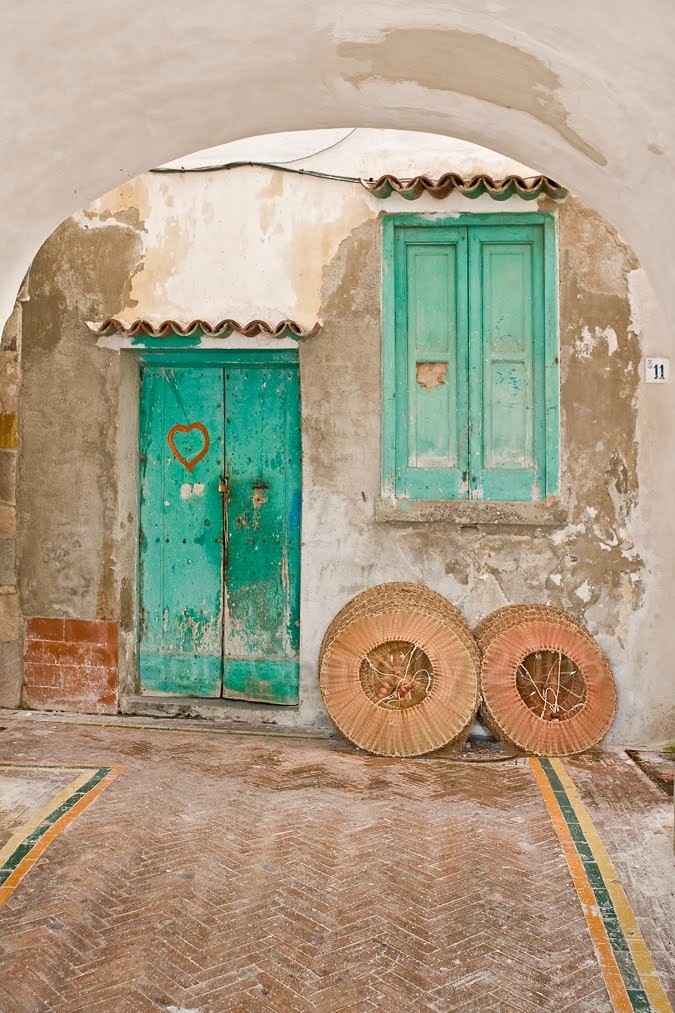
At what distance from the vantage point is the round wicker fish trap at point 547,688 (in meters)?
7.05

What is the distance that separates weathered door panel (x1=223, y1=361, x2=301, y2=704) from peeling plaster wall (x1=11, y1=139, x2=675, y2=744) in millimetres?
305

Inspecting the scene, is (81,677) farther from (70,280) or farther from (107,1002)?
(107,1002)

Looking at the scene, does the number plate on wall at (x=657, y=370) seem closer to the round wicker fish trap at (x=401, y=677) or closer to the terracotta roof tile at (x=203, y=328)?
the round wicker fish trap at (x=401, y=677)

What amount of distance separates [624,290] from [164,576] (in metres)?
4.60

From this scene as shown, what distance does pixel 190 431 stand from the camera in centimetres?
826

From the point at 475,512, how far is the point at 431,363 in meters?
1.28

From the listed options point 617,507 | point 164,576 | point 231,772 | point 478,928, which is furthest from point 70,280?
point 478,928

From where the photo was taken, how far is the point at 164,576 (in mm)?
8289

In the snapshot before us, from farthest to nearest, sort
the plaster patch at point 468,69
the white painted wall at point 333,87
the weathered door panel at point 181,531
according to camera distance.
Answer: the weathered door panel at point 181,531
the plaster patch at point 468,69
the white painted wall at point 333,87

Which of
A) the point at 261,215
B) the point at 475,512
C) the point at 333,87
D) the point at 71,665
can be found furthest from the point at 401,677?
the point at 333,87

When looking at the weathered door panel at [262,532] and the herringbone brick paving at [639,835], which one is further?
the weathered door panel at [262,532]

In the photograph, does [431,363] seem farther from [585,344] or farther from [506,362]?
[585,344]

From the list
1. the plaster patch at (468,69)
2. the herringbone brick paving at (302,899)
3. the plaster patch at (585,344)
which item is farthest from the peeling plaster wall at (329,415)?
the plaster patch at (468,69)

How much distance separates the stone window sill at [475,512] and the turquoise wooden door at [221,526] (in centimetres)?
99
